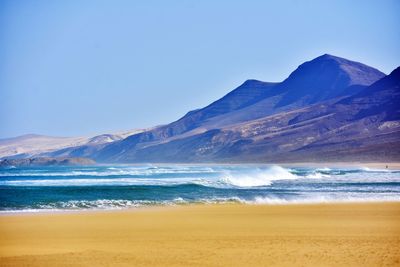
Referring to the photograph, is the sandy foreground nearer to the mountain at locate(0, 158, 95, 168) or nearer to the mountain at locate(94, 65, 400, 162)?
the mountain at locate(94, 65, 400, 162)

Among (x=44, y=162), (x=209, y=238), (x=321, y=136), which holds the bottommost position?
A: (x=209, y=238)

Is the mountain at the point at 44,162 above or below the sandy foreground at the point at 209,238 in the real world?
above

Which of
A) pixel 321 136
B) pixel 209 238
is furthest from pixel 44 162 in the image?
pixel 209 238

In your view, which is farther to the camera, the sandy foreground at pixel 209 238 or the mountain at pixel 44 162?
the mountain at pixel 44 162

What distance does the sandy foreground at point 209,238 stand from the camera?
13.2m

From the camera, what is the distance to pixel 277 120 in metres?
191

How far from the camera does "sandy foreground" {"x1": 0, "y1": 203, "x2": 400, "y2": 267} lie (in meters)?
13.2

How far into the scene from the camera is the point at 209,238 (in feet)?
52.9

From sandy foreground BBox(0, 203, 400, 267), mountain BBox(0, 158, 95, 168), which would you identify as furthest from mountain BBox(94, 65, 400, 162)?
sandy foreground BBox(0, 203, 400, 267)

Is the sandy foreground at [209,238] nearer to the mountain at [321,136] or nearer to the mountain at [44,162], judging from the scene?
the mountain at [321,136]

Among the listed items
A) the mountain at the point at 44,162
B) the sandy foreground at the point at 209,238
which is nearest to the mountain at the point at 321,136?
the mountain at the point at 44,162

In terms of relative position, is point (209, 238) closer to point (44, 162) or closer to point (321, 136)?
point (321, 136)

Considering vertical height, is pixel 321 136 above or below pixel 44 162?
below

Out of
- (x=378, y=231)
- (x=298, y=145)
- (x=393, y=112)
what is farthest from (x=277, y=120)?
(x=378, y=231)
